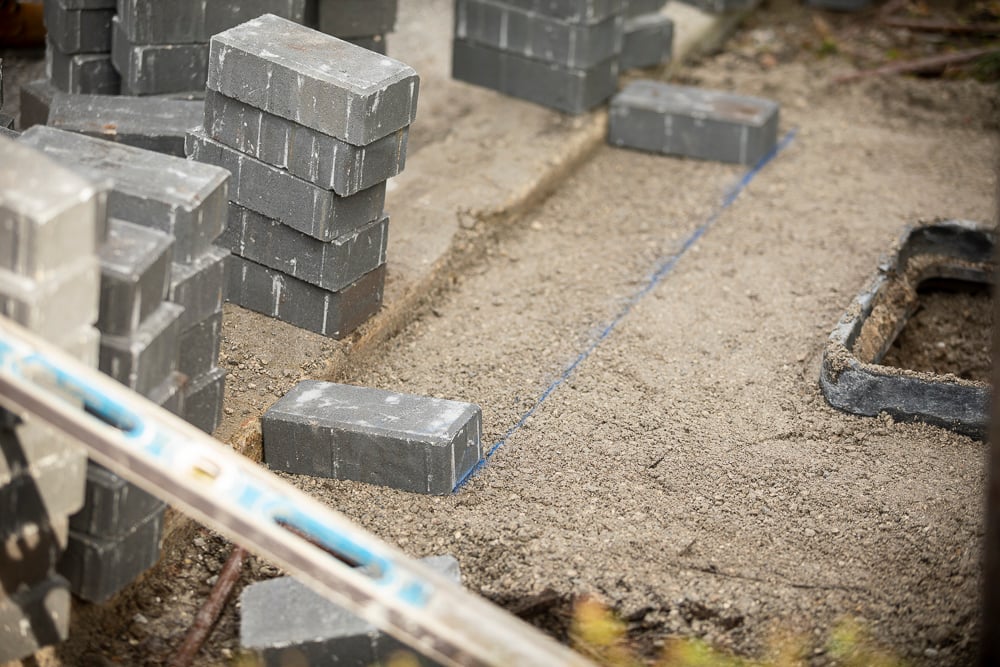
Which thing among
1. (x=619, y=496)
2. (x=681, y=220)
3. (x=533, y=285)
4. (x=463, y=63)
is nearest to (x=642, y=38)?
(x=463, y=63)

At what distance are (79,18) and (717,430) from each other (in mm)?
3594

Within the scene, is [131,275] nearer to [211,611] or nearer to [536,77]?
[211,611]

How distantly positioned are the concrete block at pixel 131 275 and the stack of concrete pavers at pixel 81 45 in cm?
293

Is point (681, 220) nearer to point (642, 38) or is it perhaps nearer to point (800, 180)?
point (800, 180)

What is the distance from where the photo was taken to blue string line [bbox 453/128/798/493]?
4810 mm

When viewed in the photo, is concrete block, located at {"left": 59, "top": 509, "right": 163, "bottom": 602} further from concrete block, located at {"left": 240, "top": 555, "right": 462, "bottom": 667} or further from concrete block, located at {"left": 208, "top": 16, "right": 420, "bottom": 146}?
concrete block, located at {"left": 208, "top": 16, "right": 420, "bottom": 146}

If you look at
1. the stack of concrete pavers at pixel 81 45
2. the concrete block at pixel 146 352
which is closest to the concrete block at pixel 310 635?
the concrete block at pixel 146 352

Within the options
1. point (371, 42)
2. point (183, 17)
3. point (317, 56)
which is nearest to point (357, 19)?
point (371, 42)

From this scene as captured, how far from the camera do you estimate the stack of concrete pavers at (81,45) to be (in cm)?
599

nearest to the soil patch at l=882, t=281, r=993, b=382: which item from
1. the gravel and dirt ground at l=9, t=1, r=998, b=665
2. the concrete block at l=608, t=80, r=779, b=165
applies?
the gravel and dirt ground at l=9, t=1, r=998, b=665

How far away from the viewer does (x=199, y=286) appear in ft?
12.5

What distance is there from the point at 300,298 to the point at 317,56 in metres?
0.98

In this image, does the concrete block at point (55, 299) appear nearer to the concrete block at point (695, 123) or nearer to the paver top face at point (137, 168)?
the paver top face at point (137, 168)

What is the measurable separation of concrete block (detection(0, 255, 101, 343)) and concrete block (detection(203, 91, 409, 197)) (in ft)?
5.08
